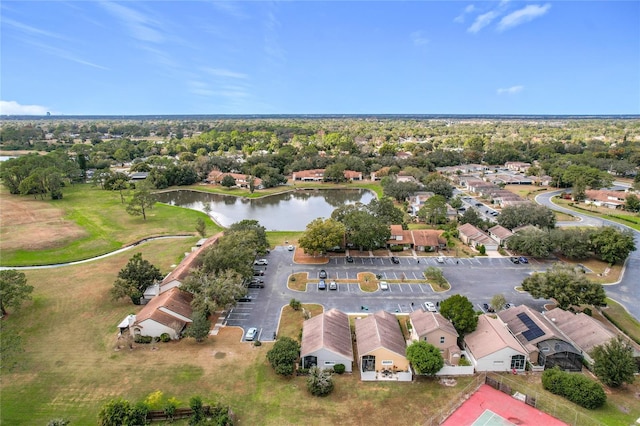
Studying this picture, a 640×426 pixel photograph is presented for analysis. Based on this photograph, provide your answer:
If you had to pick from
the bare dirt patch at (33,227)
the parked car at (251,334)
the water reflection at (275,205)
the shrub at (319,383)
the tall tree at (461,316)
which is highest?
the tall tree at (461,316)

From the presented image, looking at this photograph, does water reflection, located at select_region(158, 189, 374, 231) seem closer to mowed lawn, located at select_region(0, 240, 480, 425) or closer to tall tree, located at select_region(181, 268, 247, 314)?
tall tree, located at select_region(181, 268, 247, 314)

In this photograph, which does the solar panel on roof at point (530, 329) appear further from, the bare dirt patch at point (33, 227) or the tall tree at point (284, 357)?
the bare dirt patch at point (33, 227)

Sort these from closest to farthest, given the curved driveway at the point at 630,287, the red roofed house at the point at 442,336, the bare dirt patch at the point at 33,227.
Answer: the red roofed house at the point at 442,336
the curved driveway at the point at 630,287
the bare dirt patch at the point at 33,227

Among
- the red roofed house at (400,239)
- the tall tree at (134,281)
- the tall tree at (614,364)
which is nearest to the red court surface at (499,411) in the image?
the tall tree at (614,364)

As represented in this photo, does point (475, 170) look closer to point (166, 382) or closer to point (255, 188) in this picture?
point (255, 188)

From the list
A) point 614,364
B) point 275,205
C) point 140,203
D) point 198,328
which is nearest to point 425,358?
point 614,364

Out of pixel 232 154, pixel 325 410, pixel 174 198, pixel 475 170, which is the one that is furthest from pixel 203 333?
pixel 232 154

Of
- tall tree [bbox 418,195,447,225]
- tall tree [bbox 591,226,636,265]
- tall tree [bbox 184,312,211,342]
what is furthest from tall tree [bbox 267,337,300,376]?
tall tree [bbox 418,195,447,225]

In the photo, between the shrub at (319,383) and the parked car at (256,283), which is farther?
the parked car at (256,283)
